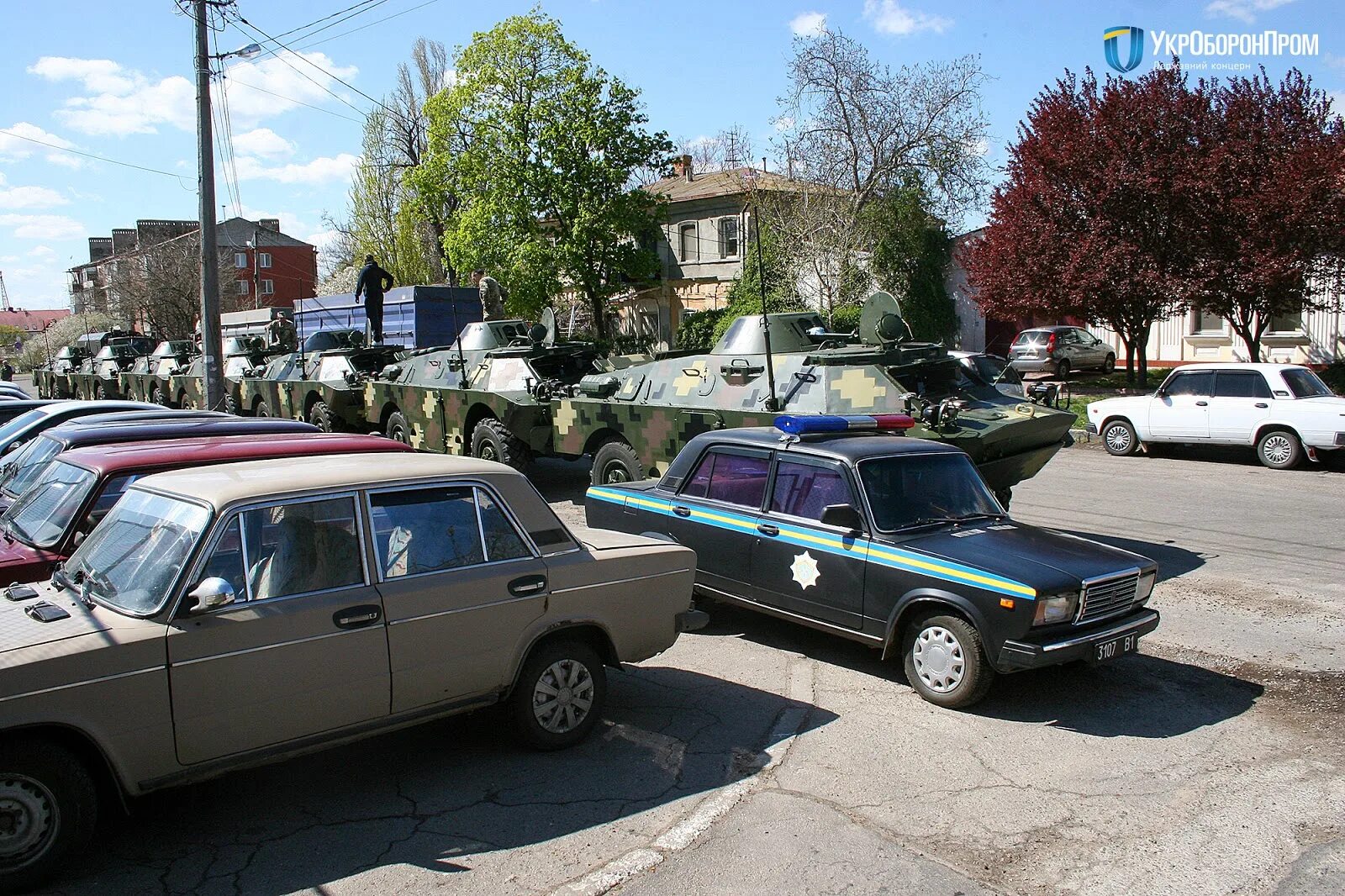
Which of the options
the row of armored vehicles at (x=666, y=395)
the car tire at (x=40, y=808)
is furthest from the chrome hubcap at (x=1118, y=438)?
the car tire at (x=40, y=808)

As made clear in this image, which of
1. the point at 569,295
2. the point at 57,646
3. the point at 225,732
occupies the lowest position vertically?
the point at 225,732

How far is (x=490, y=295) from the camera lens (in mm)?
19000

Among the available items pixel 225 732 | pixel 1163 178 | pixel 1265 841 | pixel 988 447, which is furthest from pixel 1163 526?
pixel 1163 178

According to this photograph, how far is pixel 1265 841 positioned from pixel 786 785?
204 centimetres

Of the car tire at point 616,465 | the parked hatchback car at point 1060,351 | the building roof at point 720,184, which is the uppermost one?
the building roof at point 720,184

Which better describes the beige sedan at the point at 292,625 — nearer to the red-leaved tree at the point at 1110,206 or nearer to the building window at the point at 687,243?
the red-leaved tree at the point at 1110,206

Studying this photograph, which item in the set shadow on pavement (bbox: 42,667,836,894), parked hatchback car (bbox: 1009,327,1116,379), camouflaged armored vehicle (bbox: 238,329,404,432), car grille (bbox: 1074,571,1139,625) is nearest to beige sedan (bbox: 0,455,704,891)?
shadow on pavement (bbox: 42,667,836,894)

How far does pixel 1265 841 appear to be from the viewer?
453cm

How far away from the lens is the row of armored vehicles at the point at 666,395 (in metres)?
10.2

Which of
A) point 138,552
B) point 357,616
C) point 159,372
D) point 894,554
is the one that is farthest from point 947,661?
point 159,372

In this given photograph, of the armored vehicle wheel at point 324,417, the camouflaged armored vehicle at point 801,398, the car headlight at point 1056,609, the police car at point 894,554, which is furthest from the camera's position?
the armored vehicle wheel at point 324,417

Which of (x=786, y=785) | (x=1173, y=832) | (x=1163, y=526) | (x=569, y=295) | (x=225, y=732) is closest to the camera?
(x=225, y=732)

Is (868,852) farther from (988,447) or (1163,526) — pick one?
(1163,526)

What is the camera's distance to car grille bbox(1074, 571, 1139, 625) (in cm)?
592
